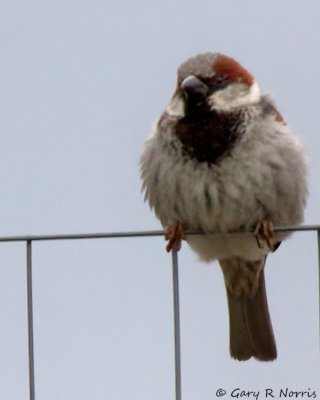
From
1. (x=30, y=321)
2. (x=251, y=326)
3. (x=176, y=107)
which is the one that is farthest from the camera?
(x=251, y=326)

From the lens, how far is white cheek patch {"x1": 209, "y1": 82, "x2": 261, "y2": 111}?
310 cm

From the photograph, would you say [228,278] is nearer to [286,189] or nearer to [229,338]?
[229,338]

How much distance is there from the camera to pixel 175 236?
121 inches

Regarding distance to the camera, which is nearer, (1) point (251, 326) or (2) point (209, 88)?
(2) point (209, 88)

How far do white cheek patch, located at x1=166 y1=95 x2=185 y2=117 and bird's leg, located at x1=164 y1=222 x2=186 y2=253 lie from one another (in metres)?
0.32

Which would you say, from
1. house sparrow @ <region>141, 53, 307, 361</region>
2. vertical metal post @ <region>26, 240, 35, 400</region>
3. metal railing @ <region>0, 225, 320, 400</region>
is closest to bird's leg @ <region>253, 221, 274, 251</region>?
house sparrow @ <region>141, 53, 307, 361</region>

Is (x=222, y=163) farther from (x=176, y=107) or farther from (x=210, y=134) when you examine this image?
(x=176, y=107)

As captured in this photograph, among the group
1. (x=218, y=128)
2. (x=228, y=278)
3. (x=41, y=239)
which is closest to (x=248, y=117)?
(x=218, y=128)

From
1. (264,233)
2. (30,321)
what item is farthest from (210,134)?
(30,321)

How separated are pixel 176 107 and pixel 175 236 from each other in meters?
0.38

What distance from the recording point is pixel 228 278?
3.56 m

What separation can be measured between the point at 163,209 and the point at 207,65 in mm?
446

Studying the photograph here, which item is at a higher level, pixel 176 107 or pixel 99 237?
pixel 176 107

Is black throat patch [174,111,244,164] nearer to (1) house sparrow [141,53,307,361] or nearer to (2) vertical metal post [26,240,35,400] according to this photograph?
(1) house sparrow [141,53,307,361]
